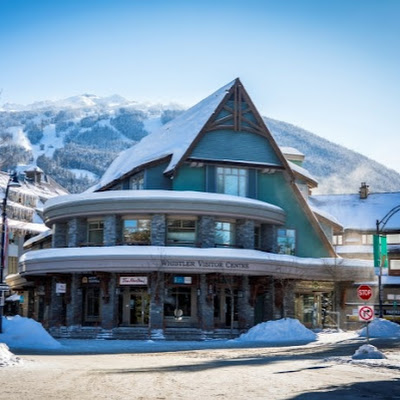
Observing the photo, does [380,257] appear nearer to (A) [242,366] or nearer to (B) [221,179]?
(B) [221,179]

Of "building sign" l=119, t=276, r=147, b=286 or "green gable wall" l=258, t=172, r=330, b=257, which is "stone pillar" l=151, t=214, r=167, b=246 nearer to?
"building sign" l=119, t=276, r=147, b=286

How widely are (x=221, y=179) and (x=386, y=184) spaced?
413 feet

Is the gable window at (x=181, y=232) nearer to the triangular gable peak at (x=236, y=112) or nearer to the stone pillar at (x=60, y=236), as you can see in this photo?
the triangular gable peak at (x=236, y=112)

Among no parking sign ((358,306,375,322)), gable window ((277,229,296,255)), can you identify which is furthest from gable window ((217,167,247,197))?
no parking sign ((358,306,375,322))

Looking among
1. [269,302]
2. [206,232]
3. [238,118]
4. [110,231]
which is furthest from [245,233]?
[110,231]

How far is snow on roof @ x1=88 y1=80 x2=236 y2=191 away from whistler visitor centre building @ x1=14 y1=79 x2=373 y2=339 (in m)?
0.18

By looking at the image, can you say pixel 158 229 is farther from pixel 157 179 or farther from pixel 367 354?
pixel 367 354

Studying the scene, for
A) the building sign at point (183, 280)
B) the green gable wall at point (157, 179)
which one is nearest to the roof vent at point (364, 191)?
the green gable wall at point (157, 179)

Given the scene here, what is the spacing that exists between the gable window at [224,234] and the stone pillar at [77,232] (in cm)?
824

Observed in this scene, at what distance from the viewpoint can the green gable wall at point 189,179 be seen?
45.8 m

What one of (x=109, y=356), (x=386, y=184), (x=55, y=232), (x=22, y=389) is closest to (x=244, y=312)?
(x=55, y=232)

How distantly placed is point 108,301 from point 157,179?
31.9 ft

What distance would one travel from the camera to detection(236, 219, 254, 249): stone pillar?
43.8 metres

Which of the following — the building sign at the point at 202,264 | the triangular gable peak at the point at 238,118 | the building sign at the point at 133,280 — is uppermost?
the triangular gable peak at the point at 238,118
